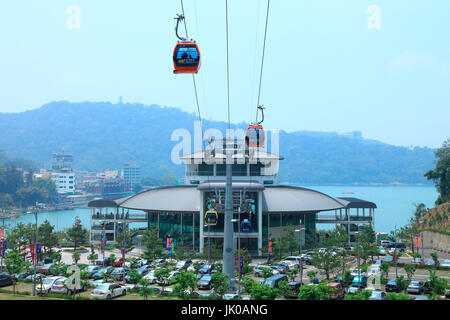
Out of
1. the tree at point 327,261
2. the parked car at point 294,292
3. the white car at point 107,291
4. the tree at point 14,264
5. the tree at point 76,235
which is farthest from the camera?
the tree at point 76,235

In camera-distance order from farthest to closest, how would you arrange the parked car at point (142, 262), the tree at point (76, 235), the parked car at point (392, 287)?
the tree at point (76, 235), the parked car at point (142, 262), the parked car at point (392, 287)

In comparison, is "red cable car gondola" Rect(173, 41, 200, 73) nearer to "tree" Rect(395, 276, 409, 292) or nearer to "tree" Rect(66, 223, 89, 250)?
"tree" Rect(395, 276, 409, 292)

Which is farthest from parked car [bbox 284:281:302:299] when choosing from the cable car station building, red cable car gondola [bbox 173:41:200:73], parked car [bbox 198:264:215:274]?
the cable car station building

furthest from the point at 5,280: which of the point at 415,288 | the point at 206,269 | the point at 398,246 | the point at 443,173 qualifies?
the point at 443,173

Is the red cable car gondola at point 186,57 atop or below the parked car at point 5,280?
atop

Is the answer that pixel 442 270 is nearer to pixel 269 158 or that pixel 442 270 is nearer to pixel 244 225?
pixel 244 225

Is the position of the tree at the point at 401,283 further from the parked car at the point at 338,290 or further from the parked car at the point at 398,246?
the parked car at the point at 398,246

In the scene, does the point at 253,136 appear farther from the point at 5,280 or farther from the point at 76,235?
the point at 76,235

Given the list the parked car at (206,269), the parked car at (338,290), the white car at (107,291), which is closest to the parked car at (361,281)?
the parked car at (338,290)
